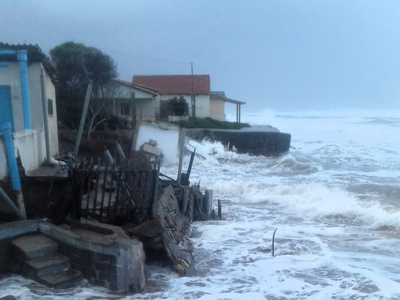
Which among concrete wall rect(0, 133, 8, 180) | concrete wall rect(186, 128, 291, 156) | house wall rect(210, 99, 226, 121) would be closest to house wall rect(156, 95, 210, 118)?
house wall rect(210, 99, 226, 121)

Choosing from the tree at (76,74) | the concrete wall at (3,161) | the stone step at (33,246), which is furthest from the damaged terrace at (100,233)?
the tree at (76,74)

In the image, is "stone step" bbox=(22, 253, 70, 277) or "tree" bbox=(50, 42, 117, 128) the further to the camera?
"tree" bbox=(50, 42, 117, 128)

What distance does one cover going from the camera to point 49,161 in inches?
477

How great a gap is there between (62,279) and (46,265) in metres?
0.31

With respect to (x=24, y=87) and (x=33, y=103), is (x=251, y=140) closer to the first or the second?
(x=33, y=103)

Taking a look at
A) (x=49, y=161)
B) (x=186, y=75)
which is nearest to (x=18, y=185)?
(x=49, y=161)

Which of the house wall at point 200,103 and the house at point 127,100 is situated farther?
the house wall at point 200,103

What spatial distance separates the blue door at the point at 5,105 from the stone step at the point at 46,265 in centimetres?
775

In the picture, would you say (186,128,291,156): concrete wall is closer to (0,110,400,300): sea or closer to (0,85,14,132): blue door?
(0,110,400,300): sea

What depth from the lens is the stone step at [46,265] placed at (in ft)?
20.9

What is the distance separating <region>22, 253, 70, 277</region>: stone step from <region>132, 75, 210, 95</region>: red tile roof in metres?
36.7

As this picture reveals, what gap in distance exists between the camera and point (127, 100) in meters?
33.7

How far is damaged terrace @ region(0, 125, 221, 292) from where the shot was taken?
20.6ft

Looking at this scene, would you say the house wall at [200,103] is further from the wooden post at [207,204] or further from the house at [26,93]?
the wooden post at [207,204]
